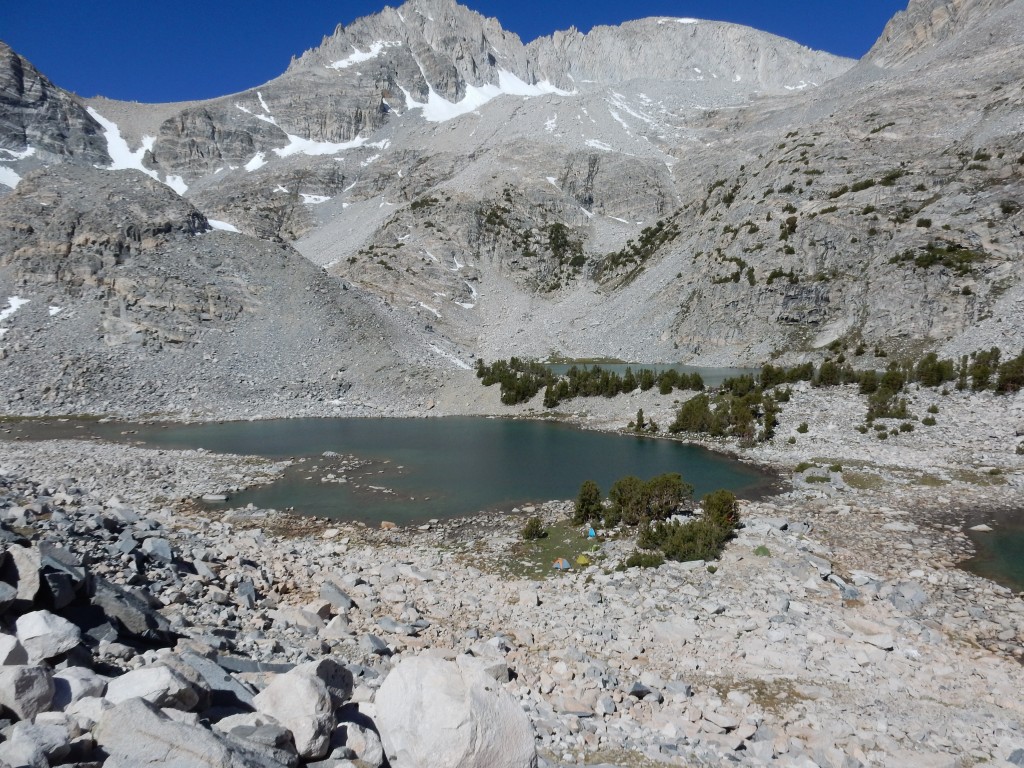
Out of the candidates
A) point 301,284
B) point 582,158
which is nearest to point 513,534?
point 301,284

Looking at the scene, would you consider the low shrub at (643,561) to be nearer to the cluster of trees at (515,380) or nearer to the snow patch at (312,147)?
the cluster of trees at (515,380)

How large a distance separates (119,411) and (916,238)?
79745mm

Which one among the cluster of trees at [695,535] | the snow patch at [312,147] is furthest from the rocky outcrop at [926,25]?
the snow patch at [312,147]

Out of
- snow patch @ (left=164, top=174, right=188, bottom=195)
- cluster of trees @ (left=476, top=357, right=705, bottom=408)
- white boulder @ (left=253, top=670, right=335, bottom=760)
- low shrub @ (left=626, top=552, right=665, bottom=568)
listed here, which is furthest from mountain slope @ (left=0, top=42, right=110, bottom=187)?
white boulder @ (left=253, top=670, right=335, bottom=760)

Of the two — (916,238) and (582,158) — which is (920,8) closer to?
(582,158)

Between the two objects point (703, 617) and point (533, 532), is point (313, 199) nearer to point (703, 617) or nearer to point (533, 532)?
point (533, 532)

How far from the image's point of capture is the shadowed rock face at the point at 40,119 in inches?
5477

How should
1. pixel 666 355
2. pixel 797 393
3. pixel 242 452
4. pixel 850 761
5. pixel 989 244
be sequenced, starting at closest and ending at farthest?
pixel 850 761
pixel 242 452
pixel 797 393
pixel 989 244
pixel 666 355

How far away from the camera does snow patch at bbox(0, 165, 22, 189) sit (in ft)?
402

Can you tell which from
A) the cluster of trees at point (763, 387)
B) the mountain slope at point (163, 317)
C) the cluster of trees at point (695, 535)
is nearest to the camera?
the cluster of trees at point (695, 535)

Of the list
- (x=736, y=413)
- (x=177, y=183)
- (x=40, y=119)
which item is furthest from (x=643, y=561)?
(x=40, y=119)

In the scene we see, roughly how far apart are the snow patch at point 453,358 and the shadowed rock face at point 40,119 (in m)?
141

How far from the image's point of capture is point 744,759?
7.99 meters

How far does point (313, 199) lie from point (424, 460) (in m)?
134
